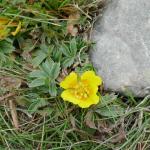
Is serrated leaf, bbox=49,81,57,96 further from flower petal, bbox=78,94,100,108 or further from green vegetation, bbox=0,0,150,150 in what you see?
flower petal, bbox=78,94,100,108

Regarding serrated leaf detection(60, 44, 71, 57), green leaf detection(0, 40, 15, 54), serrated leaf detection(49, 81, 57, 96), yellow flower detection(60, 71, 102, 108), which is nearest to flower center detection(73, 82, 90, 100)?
yellow flower detection(60, 71, 102, 108)

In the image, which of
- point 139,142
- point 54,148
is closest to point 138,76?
point 139,142

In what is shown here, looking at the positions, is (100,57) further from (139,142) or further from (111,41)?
(139,142)

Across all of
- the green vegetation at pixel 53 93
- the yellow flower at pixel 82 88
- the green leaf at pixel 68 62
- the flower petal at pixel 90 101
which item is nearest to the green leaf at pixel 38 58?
the green vegetation at pixel 53 93

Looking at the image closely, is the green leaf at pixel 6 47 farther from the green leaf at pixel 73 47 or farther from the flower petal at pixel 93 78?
the flower petal at pixel 93 78

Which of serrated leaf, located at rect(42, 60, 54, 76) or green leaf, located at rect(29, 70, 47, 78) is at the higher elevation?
serrated leaf, located at rect(42, 60, 54, 76)

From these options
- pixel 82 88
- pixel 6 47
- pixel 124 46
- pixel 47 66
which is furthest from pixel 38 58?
pixel 124 46
